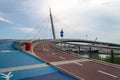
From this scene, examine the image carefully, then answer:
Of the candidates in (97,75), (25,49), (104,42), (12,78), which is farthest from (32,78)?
(104,42)

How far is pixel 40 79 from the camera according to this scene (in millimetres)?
9469

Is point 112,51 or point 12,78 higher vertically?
point 112,51

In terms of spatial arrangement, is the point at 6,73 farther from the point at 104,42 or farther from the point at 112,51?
the point at 104,42

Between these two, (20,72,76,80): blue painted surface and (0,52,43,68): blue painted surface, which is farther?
(0,52,43,68): blue painted surface

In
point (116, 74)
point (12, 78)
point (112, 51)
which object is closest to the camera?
point (12, 78)

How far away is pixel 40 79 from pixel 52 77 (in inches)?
30.2

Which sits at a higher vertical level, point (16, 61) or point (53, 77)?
point (16, 61)

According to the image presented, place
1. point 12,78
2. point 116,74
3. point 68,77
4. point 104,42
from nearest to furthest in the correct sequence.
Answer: point 12,78, point 68,77, point 116,74, point 104,42

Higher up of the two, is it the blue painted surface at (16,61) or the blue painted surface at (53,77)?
the blue painted surface at (16,61)

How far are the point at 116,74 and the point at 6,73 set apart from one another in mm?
6790

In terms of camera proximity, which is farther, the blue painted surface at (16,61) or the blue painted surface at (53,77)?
the blue painted surface at (16,61)

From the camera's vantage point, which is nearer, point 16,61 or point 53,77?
point 53,77

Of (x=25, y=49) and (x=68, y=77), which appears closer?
(x=68, y=77)

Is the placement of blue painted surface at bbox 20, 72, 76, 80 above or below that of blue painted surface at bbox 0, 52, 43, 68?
below
